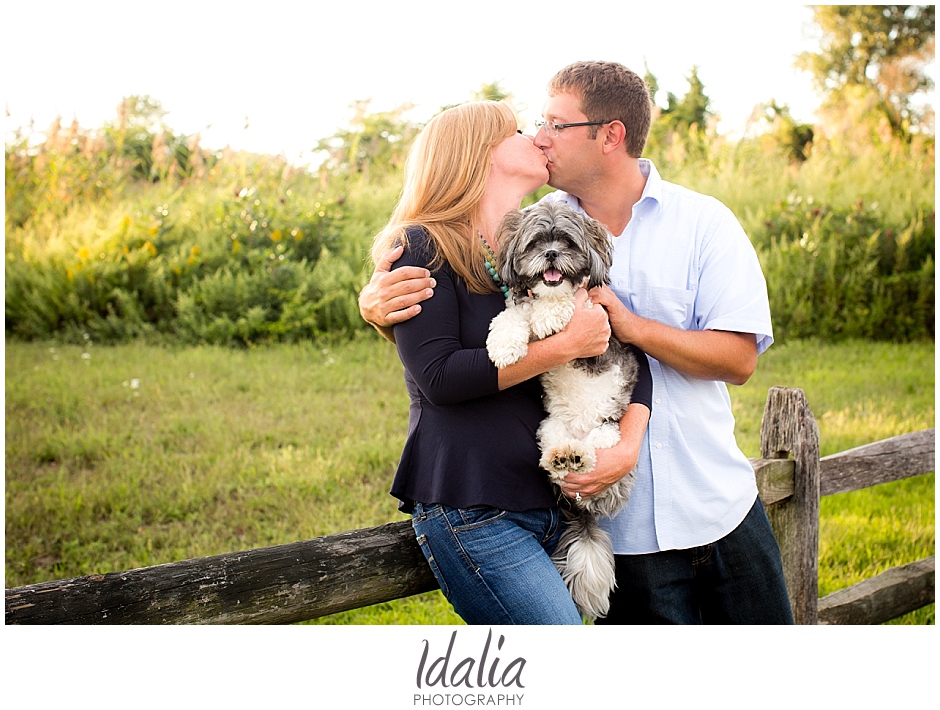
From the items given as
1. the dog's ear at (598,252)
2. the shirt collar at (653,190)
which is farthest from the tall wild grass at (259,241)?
the dog's ear at (598,252)

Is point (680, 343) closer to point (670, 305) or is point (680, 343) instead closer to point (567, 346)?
point (670, 305)

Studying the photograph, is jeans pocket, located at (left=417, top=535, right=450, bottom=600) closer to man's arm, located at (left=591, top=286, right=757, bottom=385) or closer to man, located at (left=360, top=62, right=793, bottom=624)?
man, located at (left=360, top=62, right=793, bottom=624)

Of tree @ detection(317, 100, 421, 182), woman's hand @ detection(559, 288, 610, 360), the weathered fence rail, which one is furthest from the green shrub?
woman's hand @ detection(559, 288, 610, 360)

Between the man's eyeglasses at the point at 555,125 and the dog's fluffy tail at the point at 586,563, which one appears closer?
the dog's fluffy tail at the point at 586,563

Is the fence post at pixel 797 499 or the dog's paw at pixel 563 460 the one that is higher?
the dog's paw at pixel 563 460

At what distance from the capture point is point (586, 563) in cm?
253

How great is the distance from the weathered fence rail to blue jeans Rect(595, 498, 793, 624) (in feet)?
2.03

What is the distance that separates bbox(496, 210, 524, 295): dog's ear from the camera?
8.23ft

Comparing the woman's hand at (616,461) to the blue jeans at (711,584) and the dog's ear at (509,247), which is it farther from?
the dog's ear at (509,247)

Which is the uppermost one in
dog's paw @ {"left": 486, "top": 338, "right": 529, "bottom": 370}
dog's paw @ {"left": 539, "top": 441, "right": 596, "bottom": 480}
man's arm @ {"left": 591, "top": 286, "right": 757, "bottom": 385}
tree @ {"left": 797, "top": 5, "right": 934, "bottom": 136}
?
tree @ {"left": 797, "top": 5, "right": 934, "bottom": 136}

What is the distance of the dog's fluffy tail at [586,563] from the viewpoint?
2.52 meters

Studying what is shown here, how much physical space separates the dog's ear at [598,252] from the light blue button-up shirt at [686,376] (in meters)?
0.17

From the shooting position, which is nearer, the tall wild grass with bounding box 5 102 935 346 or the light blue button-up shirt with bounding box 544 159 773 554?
the light blue button-up shirt with bounding box 544 159 773 554
